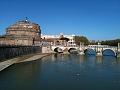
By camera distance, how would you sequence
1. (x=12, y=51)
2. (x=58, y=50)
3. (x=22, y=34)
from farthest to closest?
(x=58, y=50)
(x=22, y=34)
(x=12, y=51)

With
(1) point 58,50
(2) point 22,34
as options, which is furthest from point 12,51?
(1) point 58,50

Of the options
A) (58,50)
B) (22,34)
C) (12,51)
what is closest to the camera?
(12,51)

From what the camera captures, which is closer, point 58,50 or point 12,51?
point 12,51

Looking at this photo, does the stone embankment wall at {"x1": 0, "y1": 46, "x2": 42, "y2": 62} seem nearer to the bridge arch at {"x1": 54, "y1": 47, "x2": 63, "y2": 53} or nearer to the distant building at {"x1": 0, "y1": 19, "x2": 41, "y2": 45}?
the distant building at {"x1": 0, "y1": 19, "x2": 41, "y2": 45}

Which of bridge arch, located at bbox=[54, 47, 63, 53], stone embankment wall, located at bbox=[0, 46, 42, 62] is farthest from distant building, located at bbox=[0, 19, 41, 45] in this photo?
stone embankment wall, located at bbox=[0, 46, 42, 62]

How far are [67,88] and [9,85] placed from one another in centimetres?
515

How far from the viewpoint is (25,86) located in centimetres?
2269

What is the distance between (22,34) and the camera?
270ft

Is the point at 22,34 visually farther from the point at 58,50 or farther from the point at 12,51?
the point at 12,51

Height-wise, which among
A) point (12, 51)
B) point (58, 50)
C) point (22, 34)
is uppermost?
point (22, 34)

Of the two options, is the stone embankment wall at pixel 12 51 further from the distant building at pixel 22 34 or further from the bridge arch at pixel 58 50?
the bridge arch at pixel 58 50

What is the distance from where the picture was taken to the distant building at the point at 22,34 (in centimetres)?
7819

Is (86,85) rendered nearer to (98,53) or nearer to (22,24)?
(98,53)

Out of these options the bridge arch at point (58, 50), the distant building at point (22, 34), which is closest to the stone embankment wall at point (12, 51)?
the distant building at point (22, 34)
